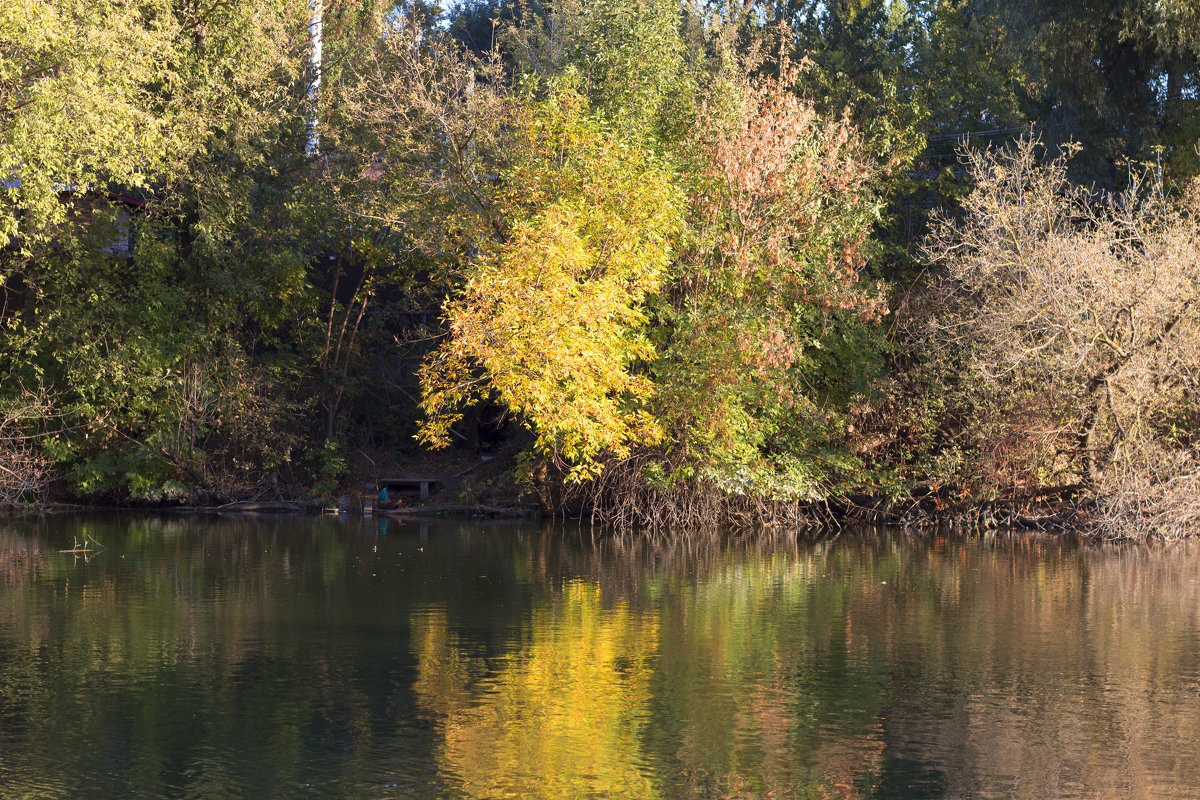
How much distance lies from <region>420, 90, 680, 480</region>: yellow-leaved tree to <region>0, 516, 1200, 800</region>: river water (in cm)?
434

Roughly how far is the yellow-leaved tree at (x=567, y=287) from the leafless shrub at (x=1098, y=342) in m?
6.26

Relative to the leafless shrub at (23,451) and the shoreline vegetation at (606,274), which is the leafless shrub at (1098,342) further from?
the leafless shrub at (23,451)

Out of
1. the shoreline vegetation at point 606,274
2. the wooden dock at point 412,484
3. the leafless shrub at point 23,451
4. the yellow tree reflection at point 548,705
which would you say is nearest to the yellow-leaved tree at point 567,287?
the shoreline vegetation at point 606,274

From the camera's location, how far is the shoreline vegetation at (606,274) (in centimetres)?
2534

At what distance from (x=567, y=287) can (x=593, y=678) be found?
510 inches

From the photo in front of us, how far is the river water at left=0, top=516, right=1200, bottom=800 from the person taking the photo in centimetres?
940

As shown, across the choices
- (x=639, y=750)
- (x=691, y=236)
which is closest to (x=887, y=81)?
(x=691, y=236)

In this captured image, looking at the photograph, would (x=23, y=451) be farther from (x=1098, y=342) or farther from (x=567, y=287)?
(x=1098, y=342)

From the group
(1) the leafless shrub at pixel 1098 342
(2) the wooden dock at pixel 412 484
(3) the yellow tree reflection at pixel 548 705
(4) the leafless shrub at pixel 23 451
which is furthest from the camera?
(2) the wooden dock at pixel 412 484

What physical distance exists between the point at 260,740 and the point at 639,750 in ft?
9.38

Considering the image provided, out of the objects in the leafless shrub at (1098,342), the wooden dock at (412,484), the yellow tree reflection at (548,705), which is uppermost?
the leafless shrub at (1098,342)

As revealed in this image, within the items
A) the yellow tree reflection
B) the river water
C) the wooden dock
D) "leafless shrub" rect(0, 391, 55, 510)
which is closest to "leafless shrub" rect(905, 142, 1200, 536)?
the river water

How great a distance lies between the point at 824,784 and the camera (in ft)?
30.2

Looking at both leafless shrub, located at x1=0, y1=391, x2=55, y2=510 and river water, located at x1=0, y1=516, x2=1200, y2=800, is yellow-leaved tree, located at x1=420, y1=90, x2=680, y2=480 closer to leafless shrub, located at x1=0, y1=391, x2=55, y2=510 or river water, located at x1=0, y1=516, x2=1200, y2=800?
river water, located at x1=0, y1=516, x2=1200, y2=800
